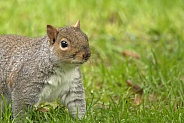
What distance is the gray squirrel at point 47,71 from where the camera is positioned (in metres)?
4.99

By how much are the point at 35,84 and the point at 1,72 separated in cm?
46

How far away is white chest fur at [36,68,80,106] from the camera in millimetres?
5152

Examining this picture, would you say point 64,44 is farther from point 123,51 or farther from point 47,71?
point 123,51

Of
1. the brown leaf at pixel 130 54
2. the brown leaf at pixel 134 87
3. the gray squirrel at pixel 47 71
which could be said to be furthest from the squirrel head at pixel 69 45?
the brown leaf at pixel 130 54

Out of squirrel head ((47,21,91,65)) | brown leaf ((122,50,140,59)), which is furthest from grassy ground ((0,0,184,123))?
squirrel head ((47,21,91,65))

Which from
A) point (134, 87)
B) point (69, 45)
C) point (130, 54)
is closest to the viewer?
point (69, 45)

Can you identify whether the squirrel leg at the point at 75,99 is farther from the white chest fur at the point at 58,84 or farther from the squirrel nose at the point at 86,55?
the squirrel nose at the point at 86,55

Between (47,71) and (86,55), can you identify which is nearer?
(86,55)

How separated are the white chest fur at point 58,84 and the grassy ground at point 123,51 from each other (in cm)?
17

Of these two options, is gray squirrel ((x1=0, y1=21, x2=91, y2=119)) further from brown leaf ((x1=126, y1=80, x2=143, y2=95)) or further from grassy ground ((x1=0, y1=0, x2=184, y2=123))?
brown leaf ((x1=126, y1=80, x2=143, y2=95))

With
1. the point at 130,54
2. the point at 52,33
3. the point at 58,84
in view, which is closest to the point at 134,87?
the point at 130,54

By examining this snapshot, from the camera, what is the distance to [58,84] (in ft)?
17.0

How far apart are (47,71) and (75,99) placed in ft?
1.34

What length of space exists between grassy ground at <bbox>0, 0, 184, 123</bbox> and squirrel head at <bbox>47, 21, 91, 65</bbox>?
54 centimetres
